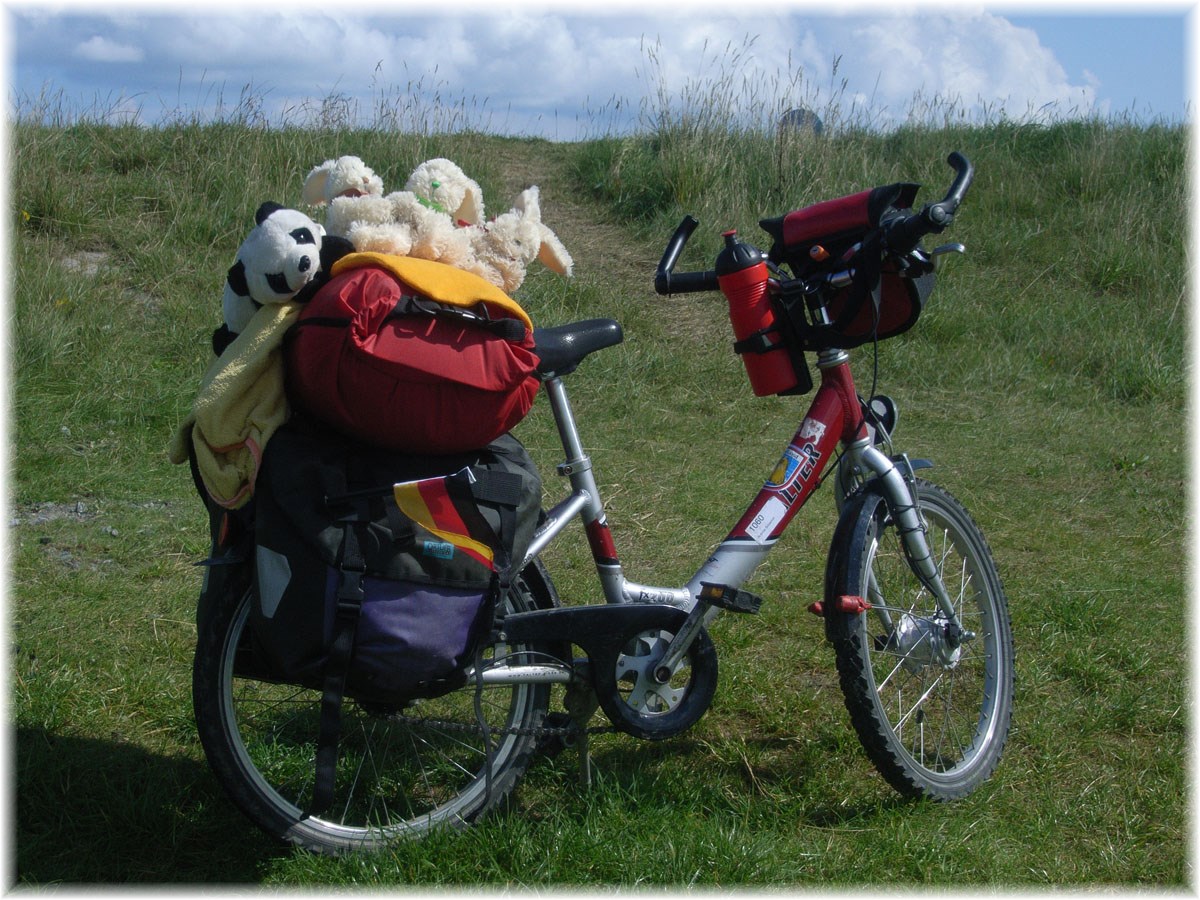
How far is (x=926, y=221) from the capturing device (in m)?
2.52

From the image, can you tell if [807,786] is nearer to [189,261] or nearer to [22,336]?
[22,336]

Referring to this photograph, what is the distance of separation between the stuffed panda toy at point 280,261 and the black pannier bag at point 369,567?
0.88 ft

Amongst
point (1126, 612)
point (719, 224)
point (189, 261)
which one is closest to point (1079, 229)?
point (719, 224)

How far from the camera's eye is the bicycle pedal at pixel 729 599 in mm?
2680

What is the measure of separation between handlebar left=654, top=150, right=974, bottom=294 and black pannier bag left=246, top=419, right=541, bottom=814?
76 cm

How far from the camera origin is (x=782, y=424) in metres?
6.31

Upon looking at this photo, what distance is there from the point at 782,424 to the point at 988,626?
332cm

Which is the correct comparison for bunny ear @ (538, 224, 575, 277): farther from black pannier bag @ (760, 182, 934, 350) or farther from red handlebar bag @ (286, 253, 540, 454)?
black pannier bag @ (760, 182, 934, 350)

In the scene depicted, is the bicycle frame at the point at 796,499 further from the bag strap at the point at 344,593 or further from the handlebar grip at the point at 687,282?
the bag strap at the point at 344,593

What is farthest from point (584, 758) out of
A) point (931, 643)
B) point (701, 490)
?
point (701, 490)

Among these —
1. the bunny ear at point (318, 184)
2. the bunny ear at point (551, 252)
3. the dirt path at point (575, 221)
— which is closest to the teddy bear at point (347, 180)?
the bunny ear at point (318, 184)

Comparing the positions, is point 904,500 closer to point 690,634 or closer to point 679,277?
point 690,634

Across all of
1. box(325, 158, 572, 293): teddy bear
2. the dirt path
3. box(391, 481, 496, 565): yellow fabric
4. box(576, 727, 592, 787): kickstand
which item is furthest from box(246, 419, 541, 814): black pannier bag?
the dirt path

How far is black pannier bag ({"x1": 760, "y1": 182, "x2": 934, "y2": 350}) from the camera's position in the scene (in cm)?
267
